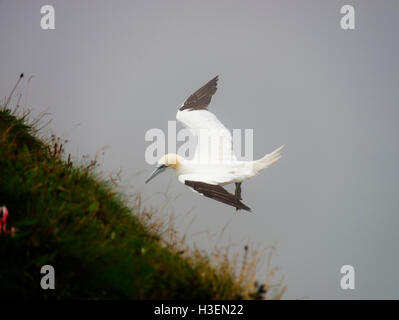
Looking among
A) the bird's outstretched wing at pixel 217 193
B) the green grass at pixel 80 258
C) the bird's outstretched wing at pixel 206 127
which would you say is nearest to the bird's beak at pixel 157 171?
the bird's outstretched wing at pixel 206 127

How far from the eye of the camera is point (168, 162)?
6.59 m

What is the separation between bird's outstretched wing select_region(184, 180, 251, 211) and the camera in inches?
193

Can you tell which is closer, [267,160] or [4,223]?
[4,223]

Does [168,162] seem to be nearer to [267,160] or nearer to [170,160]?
[170,160]

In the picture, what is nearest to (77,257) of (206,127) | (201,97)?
(206,127)

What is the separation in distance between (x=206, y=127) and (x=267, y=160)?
161cm

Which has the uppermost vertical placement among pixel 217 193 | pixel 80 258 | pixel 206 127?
pixel 206 127

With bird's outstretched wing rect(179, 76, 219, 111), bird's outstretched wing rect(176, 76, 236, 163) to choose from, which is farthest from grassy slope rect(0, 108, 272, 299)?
bird's outstretched wing rect(179, 76, 219, 111)

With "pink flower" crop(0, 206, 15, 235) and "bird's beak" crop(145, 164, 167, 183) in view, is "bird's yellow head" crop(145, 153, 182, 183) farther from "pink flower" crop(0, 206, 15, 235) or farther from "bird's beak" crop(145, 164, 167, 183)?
"pink flower" crop(0, 206, 15, 235)

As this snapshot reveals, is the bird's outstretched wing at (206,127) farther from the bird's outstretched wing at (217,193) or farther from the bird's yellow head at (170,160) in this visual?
the bird's outstretched wing at (217,193)

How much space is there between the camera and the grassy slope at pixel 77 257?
3.33 m

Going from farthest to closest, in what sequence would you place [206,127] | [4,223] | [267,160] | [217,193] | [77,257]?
[206,127], [267,160], [217,193], [77,257], [4,223]

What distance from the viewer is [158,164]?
668 centimetres
